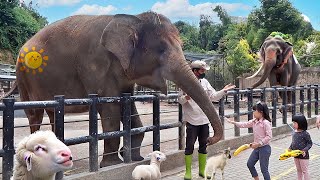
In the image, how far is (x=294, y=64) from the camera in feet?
53.8

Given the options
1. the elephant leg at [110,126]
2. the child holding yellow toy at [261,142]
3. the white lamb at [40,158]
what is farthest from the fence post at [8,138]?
the child holding yellow toy at [261,142]

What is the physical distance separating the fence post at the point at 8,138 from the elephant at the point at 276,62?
9900 mm

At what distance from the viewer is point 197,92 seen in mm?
6027

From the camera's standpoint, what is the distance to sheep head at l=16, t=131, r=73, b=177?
319 cm

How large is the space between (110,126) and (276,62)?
9.63 m

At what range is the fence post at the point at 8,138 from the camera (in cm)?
471

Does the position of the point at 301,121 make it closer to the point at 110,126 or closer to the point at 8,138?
the point at 110,126

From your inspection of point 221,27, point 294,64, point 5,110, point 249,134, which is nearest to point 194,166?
point 249,134

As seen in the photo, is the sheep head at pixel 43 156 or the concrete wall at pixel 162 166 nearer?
the sheep head at pixel 43 156

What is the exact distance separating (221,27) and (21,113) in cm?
4801

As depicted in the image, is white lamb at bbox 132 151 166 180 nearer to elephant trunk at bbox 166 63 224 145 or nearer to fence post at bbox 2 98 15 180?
elephant trunk at bbox 166 63 224 145

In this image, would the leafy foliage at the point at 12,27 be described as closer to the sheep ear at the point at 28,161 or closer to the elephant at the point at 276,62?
the elephant at the point at 276,62

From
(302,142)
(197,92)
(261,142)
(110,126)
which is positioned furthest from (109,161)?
(302,142)

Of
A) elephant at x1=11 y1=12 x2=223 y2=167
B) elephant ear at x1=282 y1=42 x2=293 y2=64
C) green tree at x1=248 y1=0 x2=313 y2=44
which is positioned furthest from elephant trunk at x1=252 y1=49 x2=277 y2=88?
green tree at x1=248 y1=0 x2=313 y2=44
